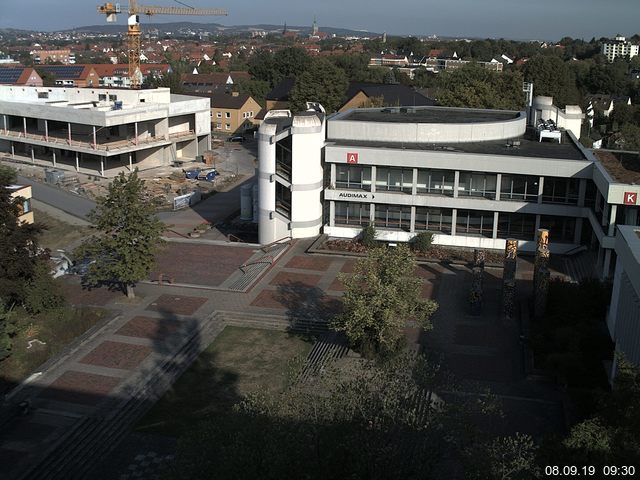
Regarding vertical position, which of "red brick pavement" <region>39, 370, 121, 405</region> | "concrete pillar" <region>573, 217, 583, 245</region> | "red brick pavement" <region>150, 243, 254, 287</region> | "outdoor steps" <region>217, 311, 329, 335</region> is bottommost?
"red brick pavement" <region>39, 370, 121, 405</region>

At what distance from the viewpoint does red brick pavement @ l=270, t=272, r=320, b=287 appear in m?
32.1

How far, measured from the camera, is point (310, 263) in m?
34.8

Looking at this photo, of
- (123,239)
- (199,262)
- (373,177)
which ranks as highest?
(373,177)

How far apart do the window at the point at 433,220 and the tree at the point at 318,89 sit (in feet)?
115

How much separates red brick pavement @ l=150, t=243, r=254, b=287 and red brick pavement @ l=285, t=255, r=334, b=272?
2440mm

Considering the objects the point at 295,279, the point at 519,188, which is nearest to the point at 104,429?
the point at 295,279

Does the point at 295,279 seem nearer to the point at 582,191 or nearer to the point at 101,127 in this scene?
the point at 582,191

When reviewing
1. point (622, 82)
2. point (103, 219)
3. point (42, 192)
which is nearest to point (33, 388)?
point (103, 219)

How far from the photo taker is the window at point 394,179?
3731 cm

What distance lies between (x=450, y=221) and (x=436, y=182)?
7.40 feet

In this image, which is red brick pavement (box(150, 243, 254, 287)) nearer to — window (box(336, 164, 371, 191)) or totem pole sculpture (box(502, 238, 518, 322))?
window (box(336, 164, 371, 191))

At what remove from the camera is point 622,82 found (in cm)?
11200

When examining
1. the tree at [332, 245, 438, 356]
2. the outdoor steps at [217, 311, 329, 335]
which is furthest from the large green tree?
the tree at [332, 245, 438, 356]

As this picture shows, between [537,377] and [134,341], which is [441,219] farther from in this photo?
[134,341]
